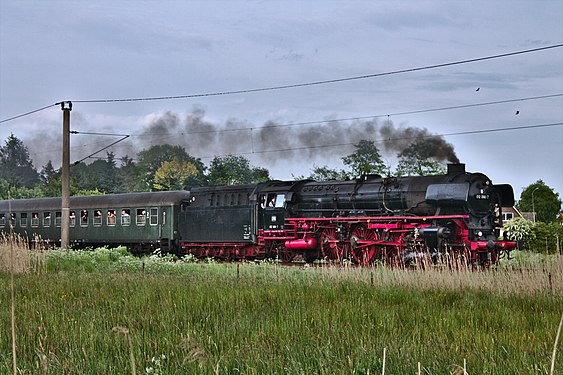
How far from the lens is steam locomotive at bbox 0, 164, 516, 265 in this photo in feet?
76.9

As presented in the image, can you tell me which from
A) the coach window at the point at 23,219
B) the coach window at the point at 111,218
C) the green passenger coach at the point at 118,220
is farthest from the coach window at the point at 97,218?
the coach window at the point at 23,219

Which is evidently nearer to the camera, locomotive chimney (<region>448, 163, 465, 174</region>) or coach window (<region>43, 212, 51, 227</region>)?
locomotive chimney (<region>448, 163, 465, 174</region>)

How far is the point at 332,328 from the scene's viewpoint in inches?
392

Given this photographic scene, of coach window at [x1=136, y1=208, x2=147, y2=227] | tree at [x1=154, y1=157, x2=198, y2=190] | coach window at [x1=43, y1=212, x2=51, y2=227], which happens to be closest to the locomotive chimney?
coach window at [x1=136, y1=208, x2=147, y2=227]

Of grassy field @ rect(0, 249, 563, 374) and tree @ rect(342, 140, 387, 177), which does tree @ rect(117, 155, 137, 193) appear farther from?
grassy field @ rect(0, 249, 563, 374)

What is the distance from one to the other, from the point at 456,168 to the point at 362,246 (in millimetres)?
4405

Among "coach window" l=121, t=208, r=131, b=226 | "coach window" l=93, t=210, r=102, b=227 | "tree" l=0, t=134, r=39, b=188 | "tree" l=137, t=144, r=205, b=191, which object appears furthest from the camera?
"tree" l=0, t=134, r=39, b=188

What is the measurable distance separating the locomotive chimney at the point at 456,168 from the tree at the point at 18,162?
88.4 meters

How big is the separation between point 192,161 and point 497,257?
206 feet

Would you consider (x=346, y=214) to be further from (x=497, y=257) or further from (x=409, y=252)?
(x=497, y=257)

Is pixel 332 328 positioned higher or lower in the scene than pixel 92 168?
lower

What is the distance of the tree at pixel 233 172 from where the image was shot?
6291cm

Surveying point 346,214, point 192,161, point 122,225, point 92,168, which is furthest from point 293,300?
point 92,168

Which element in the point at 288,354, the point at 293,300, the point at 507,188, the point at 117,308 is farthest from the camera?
the point at 507,188
